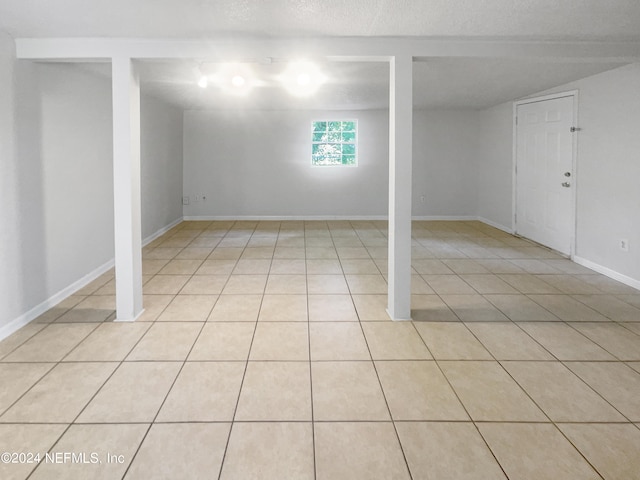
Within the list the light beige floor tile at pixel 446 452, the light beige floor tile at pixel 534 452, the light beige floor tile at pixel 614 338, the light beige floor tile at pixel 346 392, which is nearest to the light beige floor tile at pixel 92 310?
the light beige floor tile at pixel 346 392

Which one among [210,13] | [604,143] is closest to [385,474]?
[210,13]

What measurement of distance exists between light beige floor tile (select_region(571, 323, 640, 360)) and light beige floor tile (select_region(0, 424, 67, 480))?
3.10 m

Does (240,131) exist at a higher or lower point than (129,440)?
higher

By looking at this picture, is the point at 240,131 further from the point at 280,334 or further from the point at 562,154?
the point at 280,334

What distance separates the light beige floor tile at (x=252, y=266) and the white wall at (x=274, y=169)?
3.52 meters

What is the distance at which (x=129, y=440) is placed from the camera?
6.68 feet

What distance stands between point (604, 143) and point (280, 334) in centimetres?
398

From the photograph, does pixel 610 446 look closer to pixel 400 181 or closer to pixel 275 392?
pixel 275 392

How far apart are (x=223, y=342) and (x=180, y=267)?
2399 millimetres

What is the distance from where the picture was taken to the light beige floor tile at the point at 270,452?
71.8 inches

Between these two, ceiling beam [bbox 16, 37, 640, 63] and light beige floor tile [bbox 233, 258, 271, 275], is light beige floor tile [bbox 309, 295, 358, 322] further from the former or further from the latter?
ceiling beam [bbox 16, 37, 640, 63]

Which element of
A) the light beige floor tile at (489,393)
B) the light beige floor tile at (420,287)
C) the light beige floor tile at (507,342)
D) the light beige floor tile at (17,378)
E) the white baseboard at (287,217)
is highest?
the white baseboard at (287,217)

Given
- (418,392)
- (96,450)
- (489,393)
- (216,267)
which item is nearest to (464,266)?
(216,267)

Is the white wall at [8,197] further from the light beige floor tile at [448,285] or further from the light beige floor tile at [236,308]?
the light beige floor tile at [448,285]
